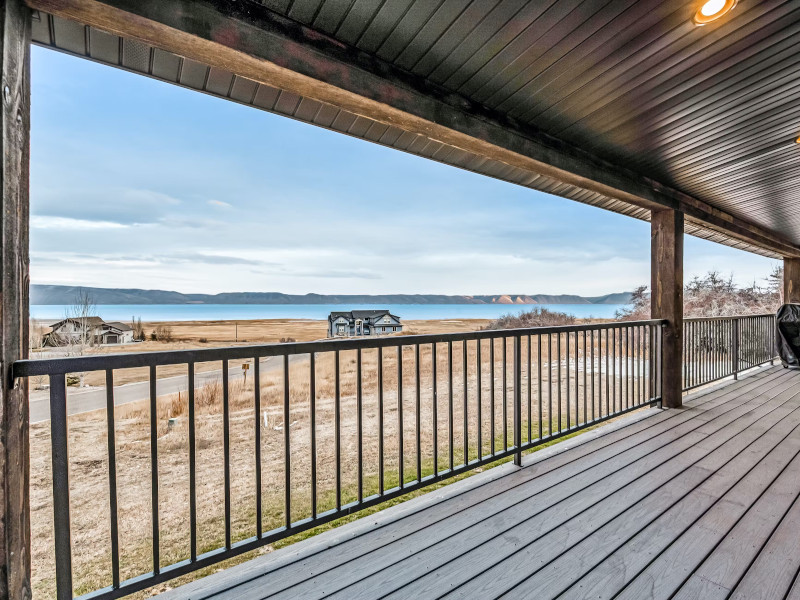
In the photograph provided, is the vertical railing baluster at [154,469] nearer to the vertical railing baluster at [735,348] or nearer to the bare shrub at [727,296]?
the vertical railing baluster at [735,348]

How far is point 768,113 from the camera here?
244 cm

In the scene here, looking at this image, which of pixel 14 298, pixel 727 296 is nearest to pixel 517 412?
pixel 14 298

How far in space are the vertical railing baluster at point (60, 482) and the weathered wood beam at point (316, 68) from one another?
1.25 m

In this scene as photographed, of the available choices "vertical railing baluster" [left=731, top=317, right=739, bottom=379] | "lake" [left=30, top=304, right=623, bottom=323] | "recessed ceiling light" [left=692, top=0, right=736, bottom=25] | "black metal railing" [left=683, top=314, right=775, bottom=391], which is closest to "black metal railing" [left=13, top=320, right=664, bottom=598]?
"lake" [left=30, top=304, right=623, bottom=323]

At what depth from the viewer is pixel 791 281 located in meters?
7.52

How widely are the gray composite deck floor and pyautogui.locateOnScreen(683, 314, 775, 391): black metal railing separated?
197 cm

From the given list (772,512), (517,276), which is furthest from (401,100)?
(517,276)

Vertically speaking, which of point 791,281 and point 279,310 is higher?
point 791,281

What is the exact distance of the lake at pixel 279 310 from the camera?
3.85 metres

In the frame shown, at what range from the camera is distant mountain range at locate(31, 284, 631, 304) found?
318cm

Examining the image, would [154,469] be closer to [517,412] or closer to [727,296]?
[517,412]

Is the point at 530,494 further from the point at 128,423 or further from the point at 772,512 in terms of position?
the point at 128,423

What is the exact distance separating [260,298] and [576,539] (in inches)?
387

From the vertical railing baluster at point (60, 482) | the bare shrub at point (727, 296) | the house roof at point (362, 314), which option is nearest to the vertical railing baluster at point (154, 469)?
the vertical railing baluster at point (60, 482)
